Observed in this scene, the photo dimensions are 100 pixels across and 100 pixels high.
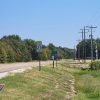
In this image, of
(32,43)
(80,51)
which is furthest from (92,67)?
(80,51)

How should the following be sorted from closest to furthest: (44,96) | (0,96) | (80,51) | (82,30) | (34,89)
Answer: (0,96)
(44,96)
(34,89)
(82,30)
(80,51)

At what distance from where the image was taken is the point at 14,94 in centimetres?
2105

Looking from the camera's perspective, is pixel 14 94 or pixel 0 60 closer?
pixel 14 94

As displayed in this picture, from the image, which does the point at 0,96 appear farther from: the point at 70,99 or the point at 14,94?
the point at 70,99

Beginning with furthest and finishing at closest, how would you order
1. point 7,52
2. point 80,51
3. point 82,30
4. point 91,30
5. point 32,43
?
1. point 80,51
2. point 32,43
3. point 82,30
4. point 91,30
5. point 7,52

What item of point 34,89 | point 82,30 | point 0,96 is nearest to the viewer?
point 0,96

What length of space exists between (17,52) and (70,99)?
114550 mm

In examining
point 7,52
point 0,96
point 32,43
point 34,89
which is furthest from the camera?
point 32,43

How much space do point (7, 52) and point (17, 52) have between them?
63.5 feet

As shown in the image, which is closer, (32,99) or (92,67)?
(32,99)

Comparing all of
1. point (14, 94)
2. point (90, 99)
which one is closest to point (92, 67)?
point (90, 99)

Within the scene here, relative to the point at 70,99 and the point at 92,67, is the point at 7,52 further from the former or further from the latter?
the point at 70,99

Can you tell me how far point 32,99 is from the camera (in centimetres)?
2053

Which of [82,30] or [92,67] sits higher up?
[82,30]
